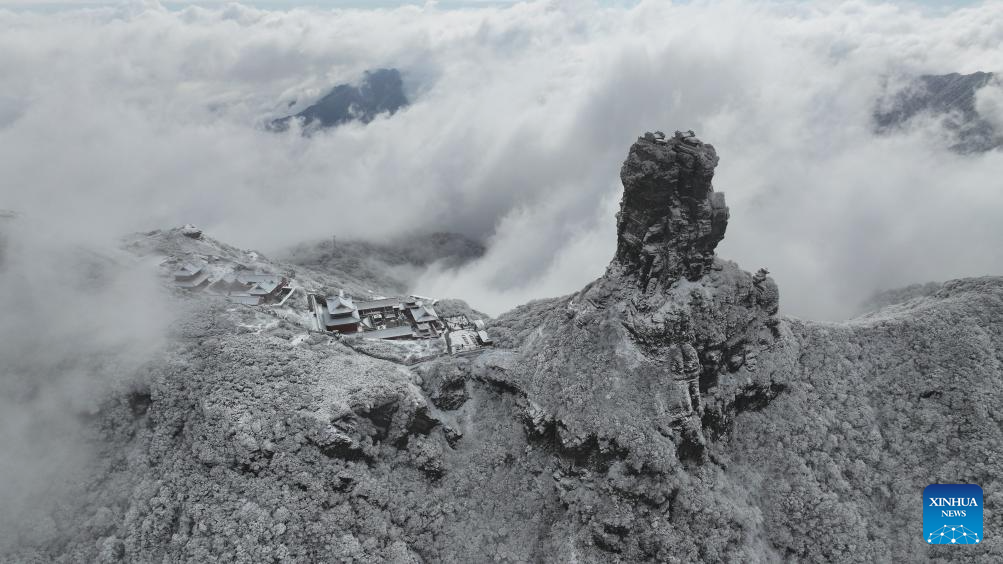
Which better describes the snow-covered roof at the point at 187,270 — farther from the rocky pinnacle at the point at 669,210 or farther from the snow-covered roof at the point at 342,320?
the rocky pinnacle at the point at 669,210

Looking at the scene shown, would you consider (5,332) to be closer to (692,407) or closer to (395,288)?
(692,407)

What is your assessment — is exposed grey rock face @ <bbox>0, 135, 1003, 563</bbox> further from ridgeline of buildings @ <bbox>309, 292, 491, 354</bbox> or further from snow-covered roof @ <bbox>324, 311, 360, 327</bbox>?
snow-covered roof @ <bbox>324, 311, 360, 327</bbox>

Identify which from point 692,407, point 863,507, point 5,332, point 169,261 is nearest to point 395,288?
point 169,261

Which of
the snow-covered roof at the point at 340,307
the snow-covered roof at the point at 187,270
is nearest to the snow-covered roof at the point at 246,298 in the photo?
the snow-covered roof at the point at 187,270

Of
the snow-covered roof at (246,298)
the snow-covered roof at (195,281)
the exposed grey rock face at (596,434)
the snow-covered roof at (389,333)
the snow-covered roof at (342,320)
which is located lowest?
the exposed grey rock face at (596,434)

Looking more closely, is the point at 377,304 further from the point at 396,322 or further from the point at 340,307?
the point at 396,322
